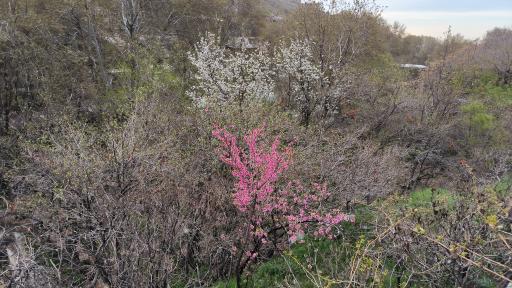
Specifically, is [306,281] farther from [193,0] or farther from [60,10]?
[193,0]

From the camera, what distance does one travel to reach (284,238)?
30.6 feet

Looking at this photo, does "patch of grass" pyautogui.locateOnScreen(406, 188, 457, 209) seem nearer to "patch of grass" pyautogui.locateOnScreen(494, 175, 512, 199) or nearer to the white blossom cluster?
"patch of grass" pyautogui.locateOnScreen(494, 175, 512, 199)

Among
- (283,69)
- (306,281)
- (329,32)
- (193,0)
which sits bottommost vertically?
(306,281)

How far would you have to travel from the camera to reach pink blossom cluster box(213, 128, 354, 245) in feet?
26.1

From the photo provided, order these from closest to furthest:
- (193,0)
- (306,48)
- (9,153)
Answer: (9,153), (306,48), (193,0)

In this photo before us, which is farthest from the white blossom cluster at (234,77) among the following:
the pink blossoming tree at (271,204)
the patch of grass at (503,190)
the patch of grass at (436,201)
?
the patch of grass at (503,190)

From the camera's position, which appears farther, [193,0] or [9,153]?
[193,0]

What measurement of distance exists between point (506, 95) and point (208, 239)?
27.6m

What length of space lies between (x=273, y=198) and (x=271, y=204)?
24 cm

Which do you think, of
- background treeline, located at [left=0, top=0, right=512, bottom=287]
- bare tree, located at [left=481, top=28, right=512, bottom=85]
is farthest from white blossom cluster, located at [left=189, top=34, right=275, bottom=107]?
bare tree, located at [left=481, top=28, right=512, bottom=85]

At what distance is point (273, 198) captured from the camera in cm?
837

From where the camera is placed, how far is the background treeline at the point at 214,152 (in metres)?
5.50

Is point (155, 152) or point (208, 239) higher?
point (155, 152)

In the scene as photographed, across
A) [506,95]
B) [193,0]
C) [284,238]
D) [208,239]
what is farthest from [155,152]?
[506,95]
